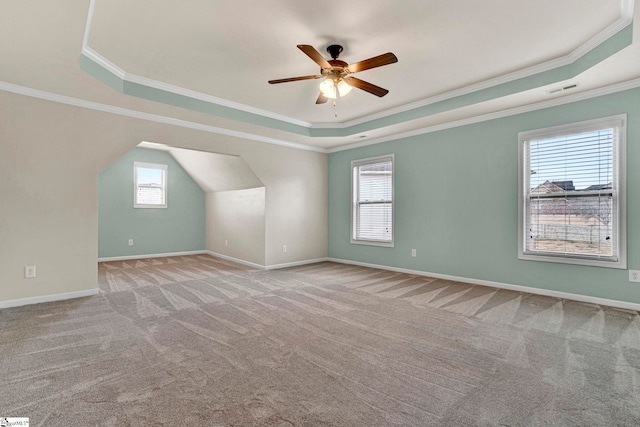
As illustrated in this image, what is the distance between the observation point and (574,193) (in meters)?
3.78

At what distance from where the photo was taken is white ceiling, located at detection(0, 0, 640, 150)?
242cm

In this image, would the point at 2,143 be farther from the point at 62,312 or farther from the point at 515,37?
the point at 515,37

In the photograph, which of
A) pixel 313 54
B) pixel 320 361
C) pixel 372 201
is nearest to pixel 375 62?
pixel 313 54

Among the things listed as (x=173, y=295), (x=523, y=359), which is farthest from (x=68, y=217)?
(x=523, y=359)

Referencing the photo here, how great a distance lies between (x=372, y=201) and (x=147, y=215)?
534 cm

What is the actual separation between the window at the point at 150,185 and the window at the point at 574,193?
746 cm

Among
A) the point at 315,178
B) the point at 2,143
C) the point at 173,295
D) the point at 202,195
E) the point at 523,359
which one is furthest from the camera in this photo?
the point at 202,195

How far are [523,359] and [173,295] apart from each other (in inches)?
155

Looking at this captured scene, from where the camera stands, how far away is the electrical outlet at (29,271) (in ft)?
11.6

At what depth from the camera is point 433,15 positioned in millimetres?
2551

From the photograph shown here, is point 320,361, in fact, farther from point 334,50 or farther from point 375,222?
point 375,222

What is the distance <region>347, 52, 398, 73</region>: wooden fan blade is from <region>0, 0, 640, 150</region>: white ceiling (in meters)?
0.34

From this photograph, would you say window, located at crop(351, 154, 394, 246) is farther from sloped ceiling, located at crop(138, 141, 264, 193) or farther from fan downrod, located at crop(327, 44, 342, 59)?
fan downrod, located at crop(327, 44, 342, 59)

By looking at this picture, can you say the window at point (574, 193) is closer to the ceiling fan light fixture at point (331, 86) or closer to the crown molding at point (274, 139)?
the crown molding at point (274, 139)
